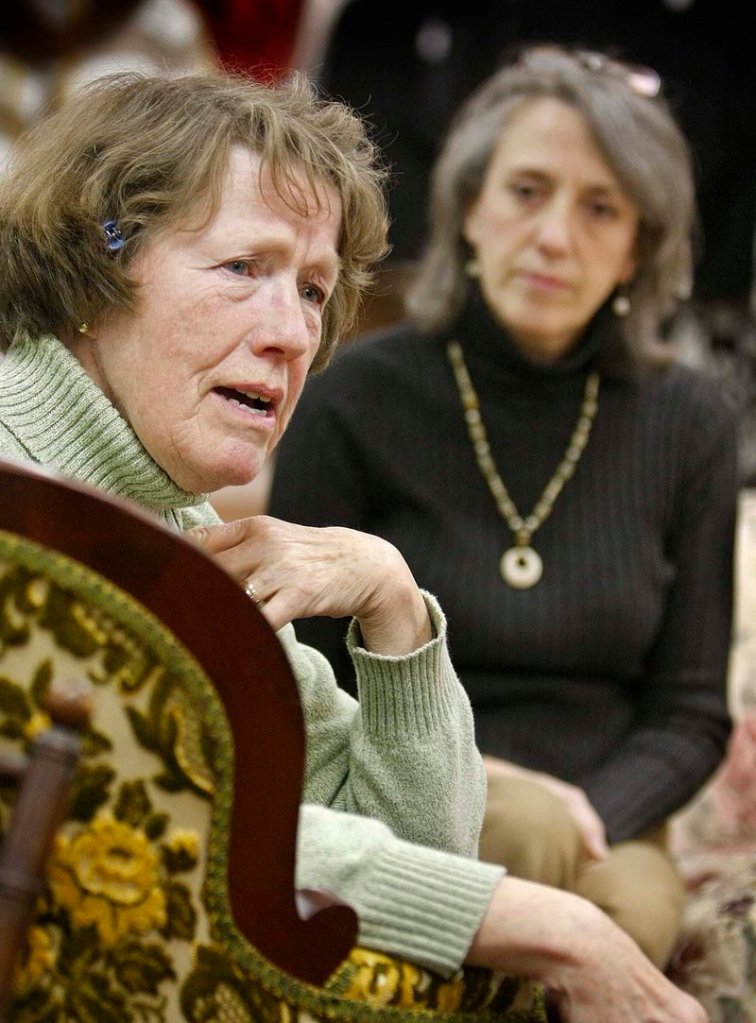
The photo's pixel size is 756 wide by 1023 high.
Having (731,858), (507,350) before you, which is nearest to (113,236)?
(507,350)

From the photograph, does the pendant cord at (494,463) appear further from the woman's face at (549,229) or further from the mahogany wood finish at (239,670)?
the mahogany wood finish at (239,670)

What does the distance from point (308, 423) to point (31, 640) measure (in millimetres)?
740

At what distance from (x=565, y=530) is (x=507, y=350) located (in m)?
0.21

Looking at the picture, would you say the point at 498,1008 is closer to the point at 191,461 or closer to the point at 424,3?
the point at 191,461

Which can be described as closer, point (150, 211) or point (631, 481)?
point (150, 211)

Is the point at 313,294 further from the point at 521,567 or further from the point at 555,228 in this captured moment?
the point at 555,228

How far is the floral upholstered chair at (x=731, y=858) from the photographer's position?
125 cm

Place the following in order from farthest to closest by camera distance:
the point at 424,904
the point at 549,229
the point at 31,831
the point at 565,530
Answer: the point at 549,229
the point at 565,530
the point at 424,904
the point at 31,831

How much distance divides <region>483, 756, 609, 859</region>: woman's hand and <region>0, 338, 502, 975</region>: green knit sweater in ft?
1.23

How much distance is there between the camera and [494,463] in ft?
4.74

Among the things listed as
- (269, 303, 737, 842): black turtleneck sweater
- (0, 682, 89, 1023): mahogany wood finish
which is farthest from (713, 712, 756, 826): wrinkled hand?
(0, 682, 89, 1023): mahogany wood finish

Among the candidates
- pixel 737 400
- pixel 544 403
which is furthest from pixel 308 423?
pixel 737 400

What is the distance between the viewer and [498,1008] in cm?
89

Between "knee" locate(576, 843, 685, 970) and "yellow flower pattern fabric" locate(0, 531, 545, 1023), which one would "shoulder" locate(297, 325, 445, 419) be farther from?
"yellow flower pattern fabric" locate(0, 531, 545, 1023)
